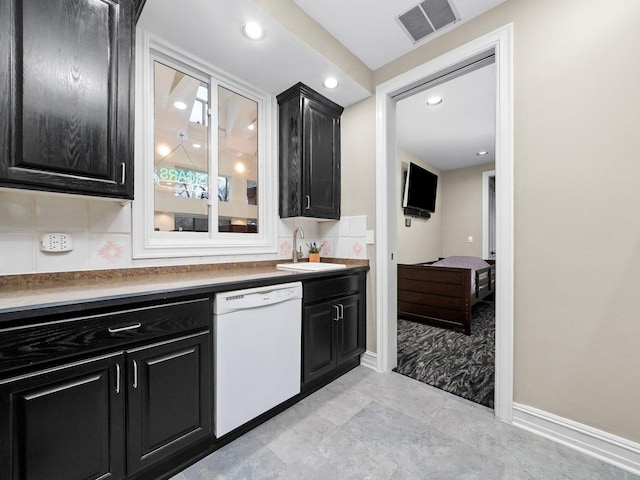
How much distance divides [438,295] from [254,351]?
282 cm

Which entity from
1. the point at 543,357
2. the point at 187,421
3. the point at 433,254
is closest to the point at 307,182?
the point at 187,421

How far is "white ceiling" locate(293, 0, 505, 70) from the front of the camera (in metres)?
1.80

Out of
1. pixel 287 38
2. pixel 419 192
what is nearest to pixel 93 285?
pixel 287 38

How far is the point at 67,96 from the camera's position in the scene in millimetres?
1182

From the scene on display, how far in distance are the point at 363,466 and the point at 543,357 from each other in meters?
1.23

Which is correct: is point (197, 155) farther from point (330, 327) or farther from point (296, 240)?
point (330, 327)

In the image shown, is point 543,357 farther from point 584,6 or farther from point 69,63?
point 69,63

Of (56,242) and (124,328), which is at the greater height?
(56,242)

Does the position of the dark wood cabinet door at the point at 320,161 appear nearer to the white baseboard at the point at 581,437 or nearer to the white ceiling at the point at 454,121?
the white ceiling at the point at 454,121

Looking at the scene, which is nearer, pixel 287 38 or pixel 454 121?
pixel 287 38

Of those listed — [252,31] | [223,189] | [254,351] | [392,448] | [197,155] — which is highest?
[252,31]

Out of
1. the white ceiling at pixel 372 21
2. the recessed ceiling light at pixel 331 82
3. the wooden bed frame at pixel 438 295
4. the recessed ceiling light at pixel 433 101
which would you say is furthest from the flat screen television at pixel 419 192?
the recessed ceiling light at pixel 331 82

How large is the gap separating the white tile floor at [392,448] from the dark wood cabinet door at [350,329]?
39 centimetres

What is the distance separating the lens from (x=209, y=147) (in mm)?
2123
